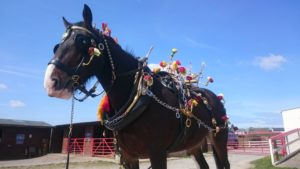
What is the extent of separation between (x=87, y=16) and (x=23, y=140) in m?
31.7

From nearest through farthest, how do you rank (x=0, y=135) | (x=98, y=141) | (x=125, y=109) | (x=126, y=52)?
(x=125, y=109) < (x=126, y=52) < (x=98, y=141) < (x=0, y=135)

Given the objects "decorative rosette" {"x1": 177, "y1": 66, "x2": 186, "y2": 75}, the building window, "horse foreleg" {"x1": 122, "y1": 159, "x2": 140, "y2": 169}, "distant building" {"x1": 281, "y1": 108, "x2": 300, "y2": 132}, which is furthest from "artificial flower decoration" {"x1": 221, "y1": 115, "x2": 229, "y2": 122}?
the building window

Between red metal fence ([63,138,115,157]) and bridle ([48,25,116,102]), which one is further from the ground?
bridle ([48,25,116,102])

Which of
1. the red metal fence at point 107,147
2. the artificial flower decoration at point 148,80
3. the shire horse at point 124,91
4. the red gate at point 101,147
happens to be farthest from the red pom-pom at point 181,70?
the red gate at point 101,147

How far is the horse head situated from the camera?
2582mm

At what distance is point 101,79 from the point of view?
3035 mm

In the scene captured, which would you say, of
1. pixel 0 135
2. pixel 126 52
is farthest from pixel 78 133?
pixel 126 52

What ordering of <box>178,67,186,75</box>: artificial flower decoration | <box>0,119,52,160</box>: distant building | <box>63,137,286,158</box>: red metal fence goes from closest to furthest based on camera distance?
1. <box>178,67,186,75</box>: artificial flower decoration
2. <box>63,137,286,158</box>: red metal fence
3. <box>0,119,52,160</box>: distant building

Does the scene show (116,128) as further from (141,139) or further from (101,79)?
(101,79)

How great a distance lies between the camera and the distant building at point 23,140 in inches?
1139

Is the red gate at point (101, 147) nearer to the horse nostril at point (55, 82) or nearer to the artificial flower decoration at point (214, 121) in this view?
the artificial flower decoration at point (214, 121)

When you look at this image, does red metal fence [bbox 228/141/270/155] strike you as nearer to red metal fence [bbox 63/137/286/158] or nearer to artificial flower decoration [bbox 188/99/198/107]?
red metal fence [bbox 63/137/286/158]

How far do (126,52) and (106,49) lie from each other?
36cm

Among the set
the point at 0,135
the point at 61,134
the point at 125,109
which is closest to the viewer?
the point at 125,109
